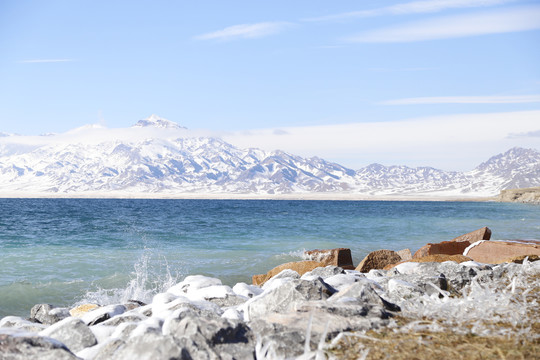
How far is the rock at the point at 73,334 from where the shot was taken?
180 inches

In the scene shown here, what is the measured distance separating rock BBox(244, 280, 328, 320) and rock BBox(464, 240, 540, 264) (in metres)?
7.85

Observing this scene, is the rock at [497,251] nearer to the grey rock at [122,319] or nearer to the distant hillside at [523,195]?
the grey rock at [122,319]

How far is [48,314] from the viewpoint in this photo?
8281 millimetres

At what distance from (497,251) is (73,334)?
412 inches

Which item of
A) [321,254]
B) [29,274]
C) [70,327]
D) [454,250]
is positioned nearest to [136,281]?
[29,274]

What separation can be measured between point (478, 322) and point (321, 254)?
453 inches

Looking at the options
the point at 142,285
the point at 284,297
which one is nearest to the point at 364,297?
the point at 284,297

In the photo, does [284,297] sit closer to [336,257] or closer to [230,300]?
[230,300]

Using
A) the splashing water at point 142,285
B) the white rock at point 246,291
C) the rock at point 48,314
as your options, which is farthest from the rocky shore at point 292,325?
the splashing water at point 142,285

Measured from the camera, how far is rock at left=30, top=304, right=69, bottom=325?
26.6 feet

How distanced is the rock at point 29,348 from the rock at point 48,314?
4.67 m

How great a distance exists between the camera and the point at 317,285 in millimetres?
5422

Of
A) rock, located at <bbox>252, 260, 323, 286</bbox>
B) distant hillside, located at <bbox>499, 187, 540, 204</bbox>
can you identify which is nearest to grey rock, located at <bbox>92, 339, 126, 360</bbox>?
rock, located at <bbox>252, 260, 323, 286</bbox>

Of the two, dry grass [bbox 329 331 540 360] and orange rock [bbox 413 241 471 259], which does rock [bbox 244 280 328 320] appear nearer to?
dry grass [bbox 329 331 540 360]
